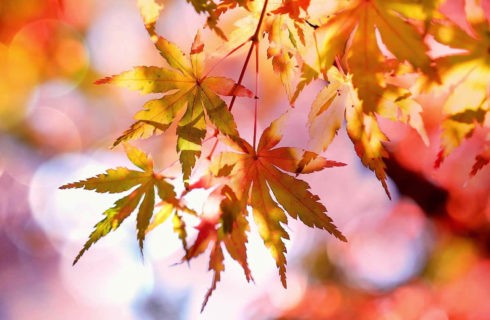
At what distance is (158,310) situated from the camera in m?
5.21

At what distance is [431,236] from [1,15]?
5392 mm

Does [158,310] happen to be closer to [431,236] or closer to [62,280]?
[62,280]

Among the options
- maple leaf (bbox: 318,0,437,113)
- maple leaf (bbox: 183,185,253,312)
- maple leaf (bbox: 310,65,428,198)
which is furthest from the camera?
maple leaf (bbox: 183,185,253,312)

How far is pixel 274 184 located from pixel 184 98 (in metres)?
0.26

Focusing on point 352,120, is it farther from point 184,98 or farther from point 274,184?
point 184,98

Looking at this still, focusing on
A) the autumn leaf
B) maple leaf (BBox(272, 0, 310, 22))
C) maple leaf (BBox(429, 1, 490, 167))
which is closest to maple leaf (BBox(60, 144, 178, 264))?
the autumn leaf

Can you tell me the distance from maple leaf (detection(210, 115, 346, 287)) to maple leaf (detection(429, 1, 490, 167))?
23 cm

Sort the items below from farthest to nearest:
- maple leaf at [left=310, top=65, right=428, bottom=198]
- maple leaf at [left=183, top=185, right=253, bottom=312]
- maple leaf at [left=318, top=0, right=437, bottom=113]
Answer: maple leaf at [left=183, top=185, right=253, bottom=312]
maple leaf at [left=310, top=65, right=428, bottom=198]
maple leaf at [left=318, top=0, right=437, bottom=113]

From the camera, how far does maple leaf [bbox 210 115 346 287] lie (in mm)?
727

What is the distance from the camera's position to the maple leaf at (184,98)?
68cm

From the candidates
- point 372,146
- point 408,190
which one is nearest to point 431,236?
point 408,190

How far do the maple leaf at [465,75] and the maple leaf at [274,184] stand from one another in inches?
8.9

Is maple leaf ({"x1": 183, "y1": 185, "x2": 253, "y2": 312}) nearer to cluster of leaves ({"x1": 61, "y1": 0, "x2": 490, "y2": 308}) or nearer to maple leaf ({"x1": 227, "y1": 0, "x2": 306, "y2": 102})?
cluster of leaves ({"x1": 61, "y1": 0, "x2": 490, "y2": 308})

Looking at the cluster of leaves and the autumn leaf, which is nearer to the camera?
the cluster of leaves
